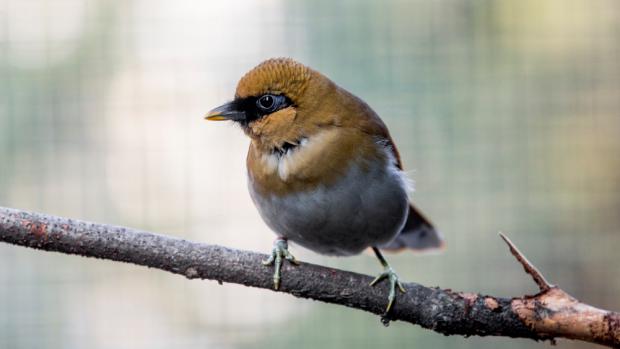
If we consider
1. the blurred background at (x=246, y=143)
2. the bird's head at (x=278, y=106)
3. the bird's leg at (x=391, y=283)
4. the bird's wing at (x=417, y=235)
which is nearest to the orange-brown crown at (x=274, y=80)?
the bird's head at (x=278, y=106)

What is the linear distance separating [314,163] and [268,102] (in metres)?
0.25

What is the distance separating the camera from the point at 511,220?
4164 millimetres

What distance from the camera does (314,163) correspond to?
2.40 m

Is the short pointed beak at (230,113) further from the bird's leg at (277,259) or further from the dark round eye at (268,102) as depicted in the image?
the bird's leg at (277,259)

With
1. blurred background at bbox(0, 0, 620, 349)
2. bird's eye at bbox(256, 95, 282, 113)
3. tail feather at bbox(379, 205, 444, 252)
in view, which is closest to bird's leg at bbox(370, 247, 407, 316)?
bird's eye at bbox(256, 95, 282, 113)

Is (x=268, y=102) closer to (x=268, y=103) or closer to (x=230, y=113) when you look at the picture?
(x=268, y=103)

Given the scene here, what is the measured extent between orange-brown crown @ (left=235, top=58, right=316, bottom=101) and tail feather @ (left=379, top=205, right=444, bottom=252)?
81 centimetres

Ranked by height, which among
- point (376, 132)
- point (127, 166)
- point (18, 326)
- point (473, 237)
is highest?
point (376, 132)

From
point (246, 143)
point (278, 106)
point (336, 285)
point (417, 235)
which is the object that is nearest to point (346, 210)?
point (336, 285)

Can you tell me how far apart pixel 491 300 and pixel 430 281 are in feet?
6.25

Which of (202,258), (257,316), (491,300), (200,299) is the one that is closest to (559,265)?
(257,316)

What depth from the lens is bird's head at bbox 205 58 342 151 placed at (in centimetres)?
248

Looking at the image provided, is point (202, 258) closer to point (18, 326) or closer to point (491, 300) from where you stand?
point (491, 300)

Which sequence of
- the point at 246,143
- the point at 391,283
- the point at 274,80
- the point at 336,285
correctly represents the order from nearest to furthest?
the point at 336,285 → the point at 391,283 → the point at 274,80 → the point at 246,143
